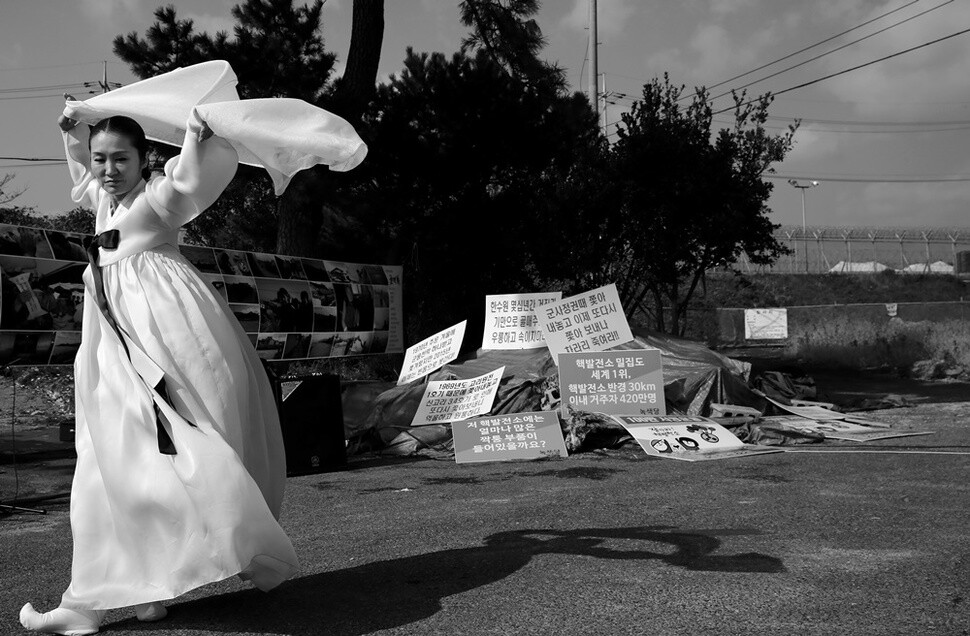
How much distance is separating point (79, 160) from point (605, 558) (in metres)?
2.70

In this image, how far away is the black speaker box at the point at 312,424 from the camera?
8.60 metres

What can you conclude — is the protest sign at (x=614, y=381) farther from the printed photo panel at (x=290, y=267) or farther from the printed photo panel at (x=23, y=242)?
the printed photo panel at (x=23, y=242)

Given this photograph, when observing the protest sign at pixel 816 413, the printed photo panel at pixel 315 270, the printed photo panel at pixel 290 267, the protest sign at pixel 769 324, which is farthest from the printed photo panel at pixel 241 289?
the protest sign at pixel 769 324

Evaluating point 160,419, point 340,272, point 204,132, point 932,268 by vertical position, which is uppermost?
point 932,268

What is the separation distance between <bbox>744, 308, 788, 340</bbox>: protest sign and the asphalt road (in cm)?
2366

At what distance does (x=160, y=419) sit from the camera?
334cm

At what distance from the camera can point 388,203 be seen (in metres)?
16.5

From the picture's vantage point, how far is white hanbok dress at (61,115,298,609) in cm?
320

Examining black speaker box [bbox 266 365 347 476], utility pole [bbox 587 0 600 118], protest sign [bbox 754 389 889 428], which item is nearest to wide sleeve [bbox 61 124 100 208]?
black speaker box [bbox 266 365 347 476]

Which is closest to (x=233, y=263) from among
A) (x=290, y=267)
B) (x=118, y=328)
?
(x=290, y=267)

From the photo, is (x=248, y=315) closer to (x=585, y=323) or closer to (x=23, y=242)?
(x=23, y=242)

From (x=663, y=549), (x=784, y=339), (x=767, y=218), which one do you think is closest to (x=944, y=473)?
(x=663, y=549)

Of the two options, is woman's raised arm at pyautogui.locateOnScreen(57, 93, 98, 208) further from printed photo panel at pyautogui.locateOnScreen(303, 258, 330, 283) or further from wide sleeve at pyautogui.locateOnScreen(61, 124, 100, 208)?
printed photo panel at pyautogui.locateOnScreen(303, 258, 330, 283)

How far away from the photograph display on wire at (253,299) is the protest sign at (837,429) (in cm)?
550
